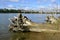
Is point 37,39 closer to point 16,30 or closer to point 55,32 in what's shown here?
point 55,32

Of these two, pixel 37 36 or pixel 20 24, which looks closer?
pixel 37 36

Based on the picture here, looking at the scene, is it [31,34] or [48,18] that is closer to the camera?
[31,34]

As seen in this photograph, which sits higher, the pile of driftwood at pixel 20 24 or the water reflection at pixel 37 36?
the pile of driftwood at pixel 20 24

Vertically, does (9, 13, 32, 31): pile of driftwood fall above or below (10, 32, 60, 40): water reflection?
above

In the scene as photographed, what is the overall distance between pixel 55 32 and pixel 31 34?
267 cm

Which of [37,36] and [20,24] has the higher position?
[20,24]

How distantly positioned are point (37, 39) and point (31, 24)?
4838 mm

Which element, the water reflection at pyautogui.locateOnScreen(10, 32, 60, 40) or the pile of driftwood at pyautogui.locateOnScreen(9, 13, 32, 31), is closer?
the water reflection at pyautogui.locateOnScreen(10, 32, 60, 40)

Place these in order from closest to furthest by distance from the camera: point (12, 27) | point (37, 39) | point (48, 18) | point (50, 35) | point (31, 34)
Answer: point (37, 39) → point (50, 35) → point (31, 34) → point (12, 27) → point (48, 18)

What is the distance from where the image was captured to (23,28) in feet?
87.2

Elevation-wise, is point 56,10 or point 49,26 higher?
point 56,10

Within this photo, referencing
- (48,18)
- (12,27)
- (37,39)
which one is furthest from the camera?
(48,18)

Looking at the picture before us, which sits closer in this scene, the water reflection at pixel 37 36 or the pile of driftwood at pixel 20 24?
the water reflection at pixel 37 36

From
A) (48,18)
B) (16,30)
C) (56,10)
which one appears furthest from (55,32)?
(48,18)
